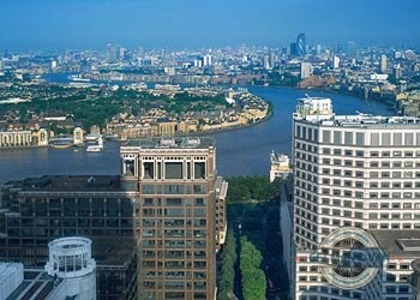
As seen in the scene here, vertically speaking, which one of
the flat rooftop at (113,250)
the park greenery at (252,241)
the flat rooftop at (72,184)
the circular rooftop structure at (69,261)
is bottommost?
the park greenery at (252,241)

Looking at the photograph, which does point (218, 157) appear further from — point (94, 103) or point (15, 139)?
point (94, 103)

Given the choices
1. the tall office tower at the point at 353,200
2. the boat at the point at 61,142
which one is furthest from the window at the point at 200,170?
the boat at the point at 61,142

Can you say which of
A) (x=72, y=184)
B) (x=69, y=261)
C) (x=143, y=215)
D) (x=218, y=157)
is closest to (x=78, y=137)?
(x=218, y=157)

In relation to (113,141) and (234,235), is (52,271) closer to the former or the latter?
(234,235)

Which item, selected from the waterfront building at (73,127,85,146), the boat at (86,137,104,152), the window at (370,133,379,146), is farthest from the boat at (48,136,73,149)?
the window at (370,133,379,146)

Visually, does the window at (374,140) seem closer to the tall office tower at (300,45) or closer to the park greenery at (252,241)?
the park greenery at (252,241)

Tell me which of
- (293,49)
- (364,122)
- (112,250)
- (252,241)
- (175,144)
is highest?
(293,49)
